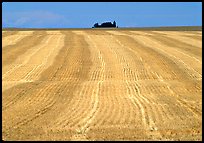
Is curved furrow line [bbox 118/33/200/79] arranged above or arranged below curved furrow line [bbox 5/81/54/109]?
below

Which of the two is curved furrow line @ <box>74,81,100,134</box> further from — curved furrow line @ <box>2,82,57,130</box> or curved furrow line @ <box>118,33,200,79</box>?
curved furrow line @ <box>118,33,200,79</box>

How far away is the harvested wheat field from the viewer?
10.1 m

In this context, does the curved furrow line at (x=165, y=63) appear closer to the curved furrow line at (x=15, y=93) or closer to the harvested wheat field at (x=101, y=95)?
the harvested wheat field at (x=101, y=95)

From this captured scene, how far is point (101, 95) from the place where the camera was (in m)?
15.5

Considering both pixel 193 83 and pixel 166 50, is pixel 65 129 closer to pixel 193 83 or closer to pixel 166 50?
pixel 193 83

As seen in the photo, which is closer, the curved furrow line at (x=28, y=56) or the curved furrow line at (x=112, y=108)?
the curved furrow line at (x=112, y=108)

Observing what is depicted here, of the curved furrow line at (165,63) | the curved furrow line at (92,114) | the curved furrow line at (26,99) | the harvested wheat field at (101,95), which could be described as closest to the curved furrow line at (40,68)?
the harvested wheat field at (101,95)

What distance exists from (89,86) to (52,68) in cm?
573

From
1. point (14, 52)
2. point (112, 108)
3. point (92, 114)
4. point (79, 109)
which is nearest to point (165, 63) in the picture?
point (14, 52)

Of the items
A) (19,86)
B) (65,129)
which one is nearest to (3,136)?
(65,129)

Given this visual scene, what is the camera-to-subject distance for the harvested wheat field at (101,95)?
10133 millimetres

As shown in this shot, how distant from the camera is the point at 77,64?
24.4 m

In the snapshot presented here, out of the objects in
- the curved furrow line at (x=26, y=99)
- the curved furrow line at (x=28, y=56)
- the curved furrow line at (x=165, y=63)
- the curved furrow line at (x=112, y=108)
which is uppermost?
the curved furrow line at (x=28, y=56)

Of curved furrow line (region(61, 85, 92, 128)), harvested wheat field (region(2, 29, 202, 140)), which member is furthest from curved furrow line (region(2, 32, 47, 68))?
curved furrow line (region(61, 85, 92, 128))
